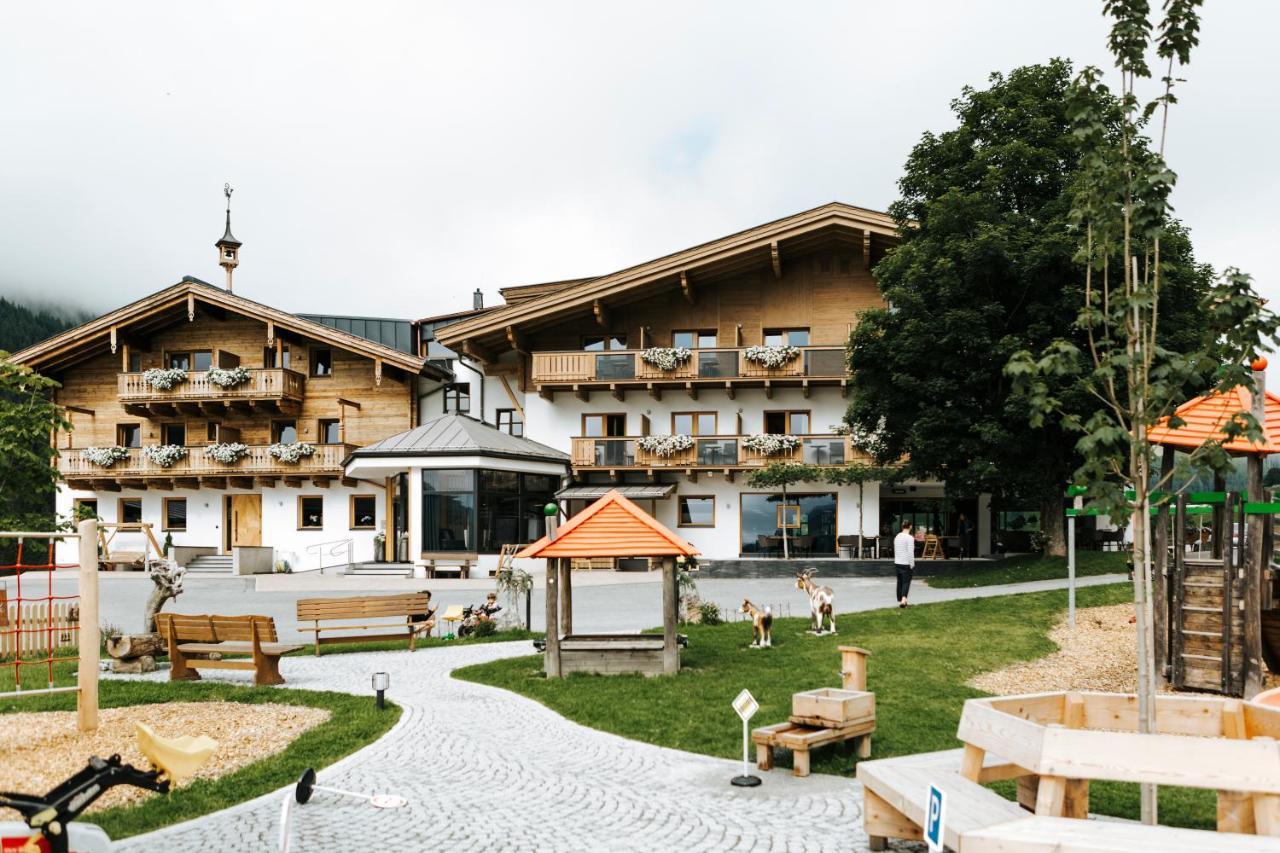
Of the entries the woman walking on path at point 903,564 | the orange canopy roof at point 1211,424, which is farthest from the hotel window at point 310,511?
the orange canopy roof at point 1211,424

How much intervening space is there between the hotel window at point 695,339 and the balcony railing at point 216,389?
1464 centimetres

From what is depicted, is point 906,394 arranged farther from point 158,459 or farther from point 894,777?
point 158,459

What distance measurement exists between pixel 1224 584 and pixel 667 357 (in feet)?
77.1

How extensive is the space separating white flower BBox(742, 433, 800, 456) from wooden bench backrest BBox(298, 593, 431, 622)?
57.5ft

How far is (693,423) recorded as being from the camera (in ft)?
113

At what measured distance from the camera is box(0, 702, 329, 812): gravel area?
821 centimetres

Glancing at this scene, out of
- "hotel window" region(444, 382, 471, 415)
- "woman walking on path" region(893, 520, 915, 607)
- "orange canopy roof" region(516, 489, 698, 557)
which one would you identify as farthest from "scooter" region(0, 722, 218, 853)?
"hotel window" region(444, 382, 471, 415)

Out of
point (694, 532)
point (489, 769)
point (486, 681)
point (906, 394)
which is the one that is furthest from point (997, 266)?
point (489, 769)

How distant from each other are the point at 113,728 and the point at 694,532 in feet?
83.5

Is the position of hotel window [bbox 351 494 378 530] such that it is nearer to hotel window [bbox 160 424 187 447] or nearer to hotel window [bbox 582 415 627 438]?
hotel window [bbox 160 424 187 447]

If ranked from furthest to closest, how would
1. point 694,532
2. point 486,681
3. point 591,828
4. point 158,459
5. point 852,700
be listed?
1. point 158,459
2. point 694,532
3. point 486,681
4. point 852,700
5. point 591,828

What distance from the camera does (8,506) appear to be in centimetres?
1606

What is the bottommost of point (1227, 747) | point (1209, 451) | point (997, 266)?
point (1227, 747)

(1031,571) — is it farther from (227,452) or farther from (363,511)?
(227,452)
